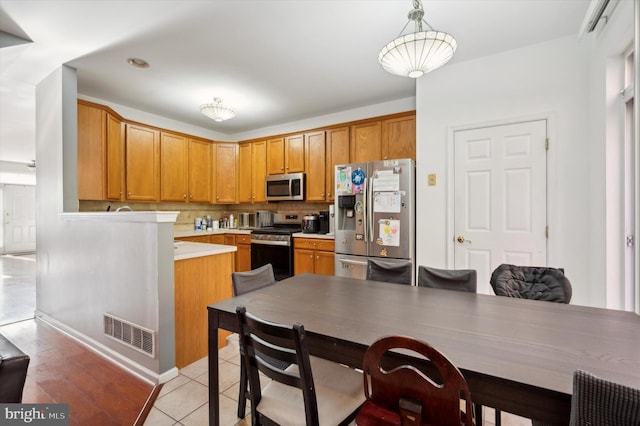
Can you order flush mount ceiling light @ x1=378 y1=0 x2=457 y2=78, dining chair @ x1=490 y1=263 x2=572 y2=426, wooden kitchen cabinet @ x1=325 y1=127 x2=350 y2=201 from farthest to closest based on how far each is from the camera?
wooden kitchen cabinet @ x1=325 y1=127 x2=350 y2=201
flush mount ceiling light @ x1=378 y1=0 x2=457 y2=78
dining chair @ x1=490 y1=263 x2=572 y2=426

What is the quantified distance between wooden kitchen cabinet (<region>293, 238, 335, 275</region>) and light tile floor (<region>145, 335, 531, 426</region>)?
5.77ft

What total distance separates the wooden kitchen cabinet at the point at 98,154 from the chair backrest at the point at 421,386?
3736mm

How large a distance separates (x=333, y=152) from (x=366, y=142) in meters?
0.52

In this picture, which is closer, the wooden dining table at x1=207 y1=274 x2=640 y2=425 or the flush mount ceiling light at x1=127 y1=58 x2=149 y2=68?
the wooden dining table at x1=207 y1=274 x2=640 y2=425

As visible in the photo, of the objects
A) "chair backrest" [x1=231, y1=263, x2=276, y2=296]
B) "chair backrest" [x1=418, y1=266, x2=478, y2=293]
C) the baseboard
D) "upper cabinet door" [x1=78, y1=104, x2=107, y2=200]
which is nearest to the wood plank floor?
the baseboard

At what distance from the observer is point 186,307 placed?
2.32 m

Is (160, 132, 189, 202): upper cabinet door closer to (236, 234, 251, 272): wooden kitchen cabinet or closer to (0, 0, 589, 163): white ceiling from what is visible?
(0, 0, 589, 163): white ceiling

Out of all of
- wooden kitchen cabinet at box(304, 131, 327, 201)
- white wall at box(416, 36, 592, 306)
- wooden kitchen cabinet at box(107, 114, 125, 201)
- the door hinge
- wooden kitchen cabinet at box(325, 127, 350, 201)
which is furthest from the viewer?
wooden kitchen cabinet at box(304, 131, 327, 201)

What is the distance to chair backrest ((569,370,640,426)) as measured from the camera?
624 millimetres

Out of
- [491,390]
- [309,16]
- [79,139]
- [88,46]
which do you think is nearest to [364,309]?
[491,390]

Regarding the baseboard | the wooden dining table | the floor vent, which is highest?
the wooden dining table

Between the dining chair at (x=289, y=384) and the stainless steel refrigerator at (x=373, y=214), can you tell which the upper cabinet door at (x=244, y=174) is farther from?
the dining chair at (x=289, y=384)

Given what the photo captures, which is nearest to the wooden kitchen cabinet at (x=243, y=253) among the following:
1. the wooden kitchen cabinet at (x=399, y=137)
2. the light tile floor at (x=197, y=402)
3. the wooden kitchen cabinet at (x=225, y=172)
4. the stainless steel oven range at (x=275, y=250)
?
the stainless steel oven range at (x=275, y=250)

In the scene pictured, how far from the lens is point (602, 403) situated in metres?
0.65
